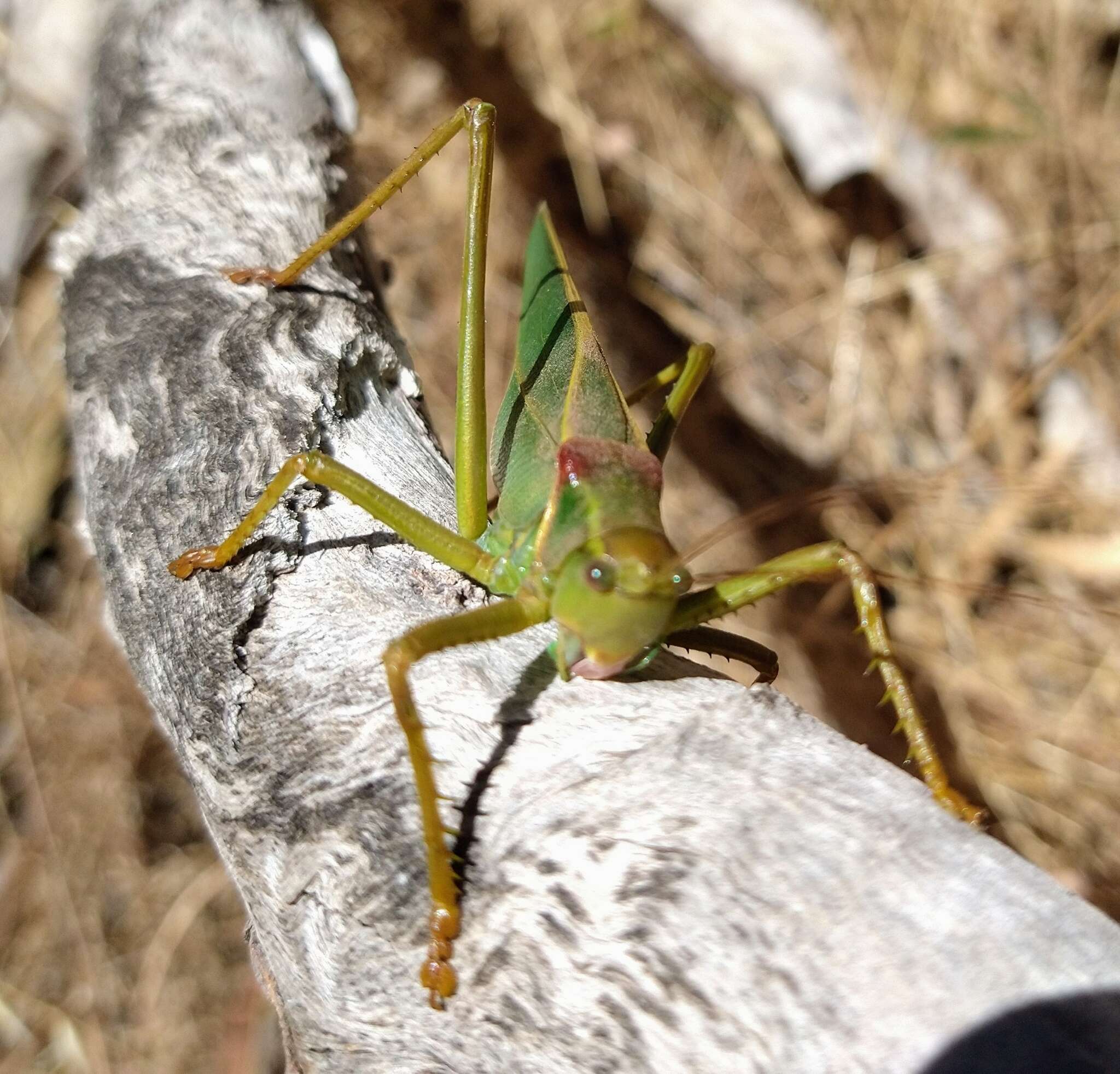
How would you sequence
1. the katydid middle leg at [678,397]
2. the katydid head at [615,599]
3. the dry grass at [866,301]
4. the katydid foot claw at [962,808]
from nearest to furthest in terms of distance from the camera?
1. the katydid foot claw at [962,808]
2. the katydid head at [615,599]
3. the katydid middle leg at [678,397]
4. the dry grass at [866,301]

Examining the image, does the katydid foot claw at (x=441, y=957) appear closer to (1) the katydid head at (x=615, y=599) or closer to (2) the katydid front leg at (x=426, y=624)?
(2) the katydid front leg at (x=426, y=624)

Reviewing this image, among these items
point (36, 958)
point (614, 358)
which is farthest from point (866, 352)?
point (36, 958)

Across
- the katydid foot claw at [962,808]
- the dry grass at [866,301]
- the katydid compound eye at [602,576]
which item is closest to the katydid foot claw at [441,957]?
the katydid compound eye at [602,576]

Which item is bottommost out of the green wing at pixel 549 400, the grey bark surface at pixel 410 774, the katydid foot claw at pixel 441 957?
the katydid foot claw at pixel 441 957

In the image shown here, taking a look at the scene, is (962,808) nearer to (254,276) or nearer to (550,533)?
(550,533)

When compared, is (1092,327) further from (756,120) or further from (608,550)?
(608,550)

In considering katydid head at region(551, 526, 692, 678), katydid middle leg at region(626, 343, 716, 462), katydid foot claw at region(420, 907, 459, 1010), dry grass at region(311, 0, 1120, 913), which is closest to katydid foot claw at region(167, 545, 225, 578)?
katydid head at region(551, 526, 692, 678)

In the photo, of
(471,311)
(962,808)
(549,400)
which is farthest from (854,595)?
(471,311)
